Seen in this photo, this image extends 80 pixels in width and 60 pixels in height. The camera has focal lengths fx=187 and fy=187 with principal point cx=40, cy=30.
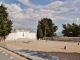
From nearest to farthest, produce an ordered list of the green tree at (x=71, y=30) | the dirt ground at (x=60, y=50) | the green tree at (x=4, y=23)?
the dirt ground at (x=60, y=50), the green tree at (x=4, y=23), the green tree at (x=71, y=30)

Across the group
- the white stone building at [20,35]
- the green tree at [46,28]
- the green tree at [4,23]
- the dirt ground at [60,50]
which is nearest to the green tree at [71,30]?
the green tree at [46,28]

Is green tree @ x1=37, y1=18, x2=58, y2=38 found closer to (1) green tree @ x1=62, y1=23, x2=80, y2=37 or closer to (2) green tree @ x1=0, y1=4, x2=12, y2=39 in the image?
(1) green tree @ x1=62, y1=23, x2=80, y2=37

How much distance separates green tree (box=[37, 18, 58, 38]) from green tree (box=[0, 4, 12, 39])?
20079 mm

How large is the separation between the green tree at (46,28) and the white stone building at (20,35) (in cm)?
624

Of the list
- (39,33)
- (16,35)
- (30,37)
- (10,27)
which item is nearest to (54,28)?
(39,33)

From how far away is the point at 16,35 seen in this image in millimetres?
78750

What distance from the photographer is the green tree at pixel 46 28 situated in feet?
300

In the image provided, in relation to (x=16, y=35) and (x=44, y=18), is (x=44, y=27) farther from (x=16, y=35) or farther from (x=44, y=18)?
(x=16, y=35)

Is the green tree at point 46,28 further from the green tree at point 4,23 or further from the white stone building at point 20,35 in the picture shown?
the green tree at point 4,23

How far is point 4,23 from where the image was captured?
223 ft

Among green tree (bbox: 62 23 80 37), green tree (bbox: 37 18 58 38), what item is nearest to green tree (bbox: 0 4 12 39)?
green tree (bbox: 37 18 58 38)

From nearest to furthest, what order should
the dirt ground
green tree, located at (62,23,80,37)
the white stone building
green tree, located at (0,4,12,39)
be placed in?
the dirt ground → green tree, located at (0,4,12,39) → the white stone building → green tree, located at (62,23,80,37)

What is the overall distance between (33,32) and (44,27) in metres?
11.9

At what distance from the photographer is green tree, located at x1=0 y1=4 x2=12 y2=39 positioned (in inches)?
2638
